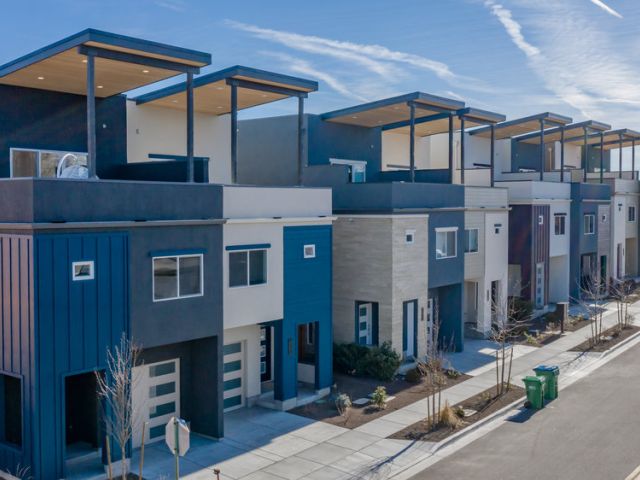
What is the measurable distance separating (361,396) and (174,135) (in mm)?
11232

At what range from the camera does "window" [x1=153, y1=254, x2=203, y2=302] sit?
16.8 metres

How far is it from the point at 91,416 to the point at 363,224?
1211 cm

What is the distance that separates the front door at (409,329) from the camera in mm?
26203

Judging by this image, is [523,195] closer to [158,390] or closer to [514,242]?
[514,242]

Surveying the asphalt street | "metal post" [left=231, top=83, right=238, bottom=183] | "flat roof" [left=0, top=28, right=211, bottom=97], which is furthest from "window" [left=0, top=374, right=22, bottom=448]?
the asphalt street

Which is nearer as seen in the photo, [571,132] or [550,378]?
[550,378]

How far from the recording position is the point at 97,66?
18297 mm

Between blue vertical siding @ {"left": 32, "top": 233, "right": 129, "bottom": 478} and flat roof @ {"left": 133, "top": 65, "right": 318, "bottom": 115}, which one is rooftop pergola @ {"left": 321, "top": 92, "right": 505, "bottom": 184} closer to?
flat roof @ {"left": 133, "top": 65, "right": 318, "bottom": 115}

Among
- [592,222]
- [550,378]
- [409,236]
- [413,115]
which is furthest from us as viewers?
[592,222]

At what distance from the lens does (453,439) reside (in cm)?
1823

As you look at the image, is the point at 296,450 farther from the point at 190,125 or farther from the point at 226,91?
the point at 226,91

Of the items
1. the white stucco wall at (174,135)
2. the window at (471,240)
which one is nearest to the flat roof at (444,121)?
the window at (471,240)

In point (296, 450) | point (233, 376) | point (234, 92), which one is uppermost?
point (234, 92)

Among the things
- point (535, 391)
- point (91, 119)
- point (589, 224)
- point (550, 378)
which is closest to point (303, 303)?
point (535, 391)
